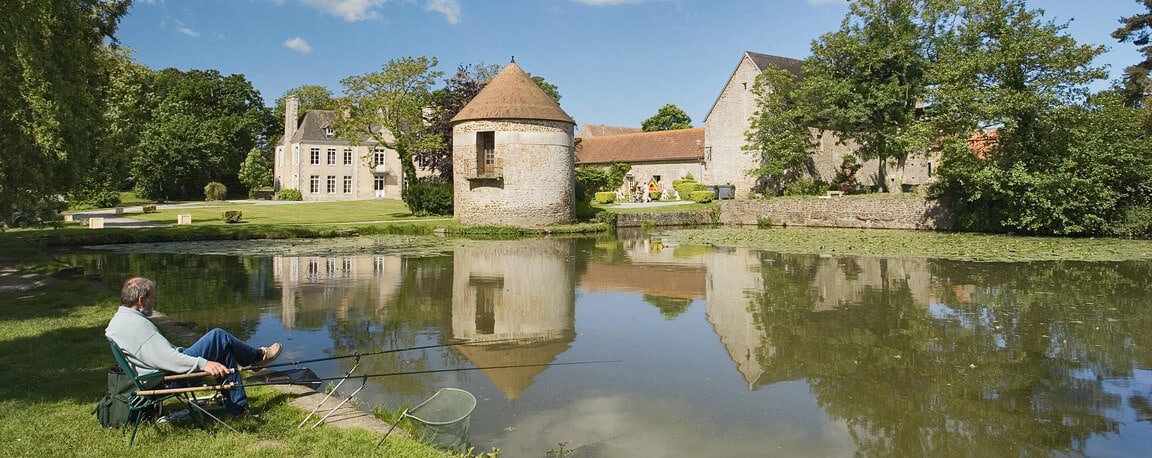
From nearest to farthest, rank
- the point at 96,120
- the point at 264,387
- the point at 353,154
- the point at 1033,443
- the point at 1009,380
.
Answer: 1. the point at 1033,443
2. the point at 264,387
3. the point at 1009,380
4. the point at 96,120
5. the point at 353,154

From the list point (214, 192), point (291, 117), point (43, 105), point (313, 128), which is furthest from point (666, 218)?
point (291, 117)

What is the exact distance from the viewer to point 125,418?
4879 mm

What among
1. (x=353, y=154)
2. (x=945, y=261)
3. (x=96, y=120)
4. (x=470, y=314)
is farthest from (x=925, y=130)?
(x=353, y=154)

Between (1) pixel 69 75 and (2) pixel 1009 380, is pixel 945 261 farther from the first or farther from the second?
(1) pixel 69 75

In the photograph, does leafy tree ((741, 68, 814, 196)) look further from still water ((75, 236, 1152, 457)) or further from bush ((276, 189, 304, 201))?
bush ((276, 189, 304, 201))

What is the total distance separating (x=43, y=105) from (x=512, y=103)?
1808 centimetres

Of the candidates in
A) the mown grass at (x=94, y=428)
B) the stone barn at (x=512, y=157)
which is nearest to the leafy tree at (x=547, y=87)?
the stone barn at (x=512, y=157)

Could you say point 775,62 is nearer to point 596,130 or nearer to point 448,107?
point 448,107

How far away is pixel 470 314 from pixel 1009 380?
6927mm

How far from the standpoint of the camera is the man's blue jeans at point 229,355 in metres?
5.27

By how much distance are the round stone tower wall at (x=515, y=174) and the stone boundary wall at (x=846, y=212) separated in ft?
31.3

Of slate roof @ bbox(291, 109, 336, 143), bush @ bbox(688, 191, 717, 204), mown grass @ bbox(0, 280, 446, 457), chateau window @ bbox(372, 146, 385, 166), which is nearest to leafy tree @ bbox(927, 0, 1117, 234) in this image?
bush @ bbox(688, 191, 717, 204)

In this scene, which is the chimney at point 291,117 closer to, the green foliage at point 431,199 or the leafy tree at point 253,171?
the leafy tree at point 253,171

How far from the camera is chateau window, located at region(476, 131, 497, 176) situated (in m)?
28.9
